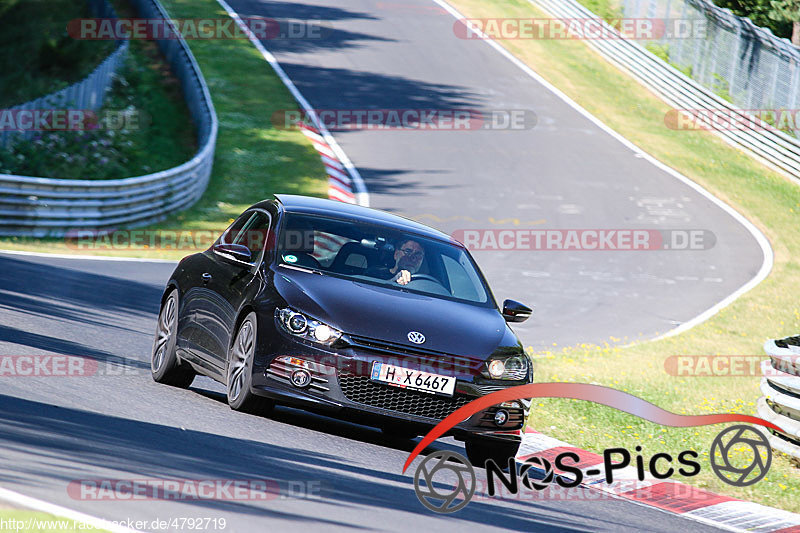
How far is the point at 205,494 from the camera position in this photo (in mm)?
6340

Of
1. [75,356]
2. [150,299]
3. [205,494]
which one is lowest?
[150,299]

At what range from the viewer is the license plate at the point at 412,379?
26.7ft

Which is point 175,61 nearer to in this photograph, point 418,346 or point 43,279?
point 43,279

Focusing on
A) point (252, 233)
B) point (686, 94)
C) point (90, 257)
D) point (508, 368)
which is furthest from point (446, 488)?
point (686, 94)

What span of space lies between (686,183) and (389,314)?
23908 mm

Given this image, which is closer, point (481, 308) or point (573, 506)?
point (573, 506)

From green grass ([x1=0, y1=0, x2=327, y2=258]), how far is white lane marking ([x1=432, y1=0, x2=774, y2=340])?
8478 millimetres

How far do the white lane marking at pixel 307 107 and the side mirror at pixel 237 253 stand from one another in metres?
15.7

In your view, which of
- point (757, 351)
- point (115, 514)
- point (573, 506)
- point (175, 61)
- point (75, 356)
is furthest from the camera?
point (175, 61)

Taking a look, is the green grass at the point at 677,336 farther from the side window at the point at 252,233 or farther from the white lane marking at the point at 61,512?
the white lane marking at the point at 61,512

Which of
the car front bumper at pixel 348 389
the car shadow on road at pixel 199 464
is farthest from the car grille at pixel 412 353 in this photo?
the car shadow on road at pixel 199 464

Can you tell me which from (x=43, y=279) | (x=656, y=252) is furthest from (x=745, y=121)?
(x=43, y=279)

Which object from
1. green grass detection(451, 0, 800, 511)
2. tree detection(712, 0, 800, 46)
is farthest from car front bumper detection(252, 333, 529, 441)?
tree detection(712, 0, 800, 46)

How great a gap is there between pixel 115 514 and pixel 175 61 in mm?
30098
